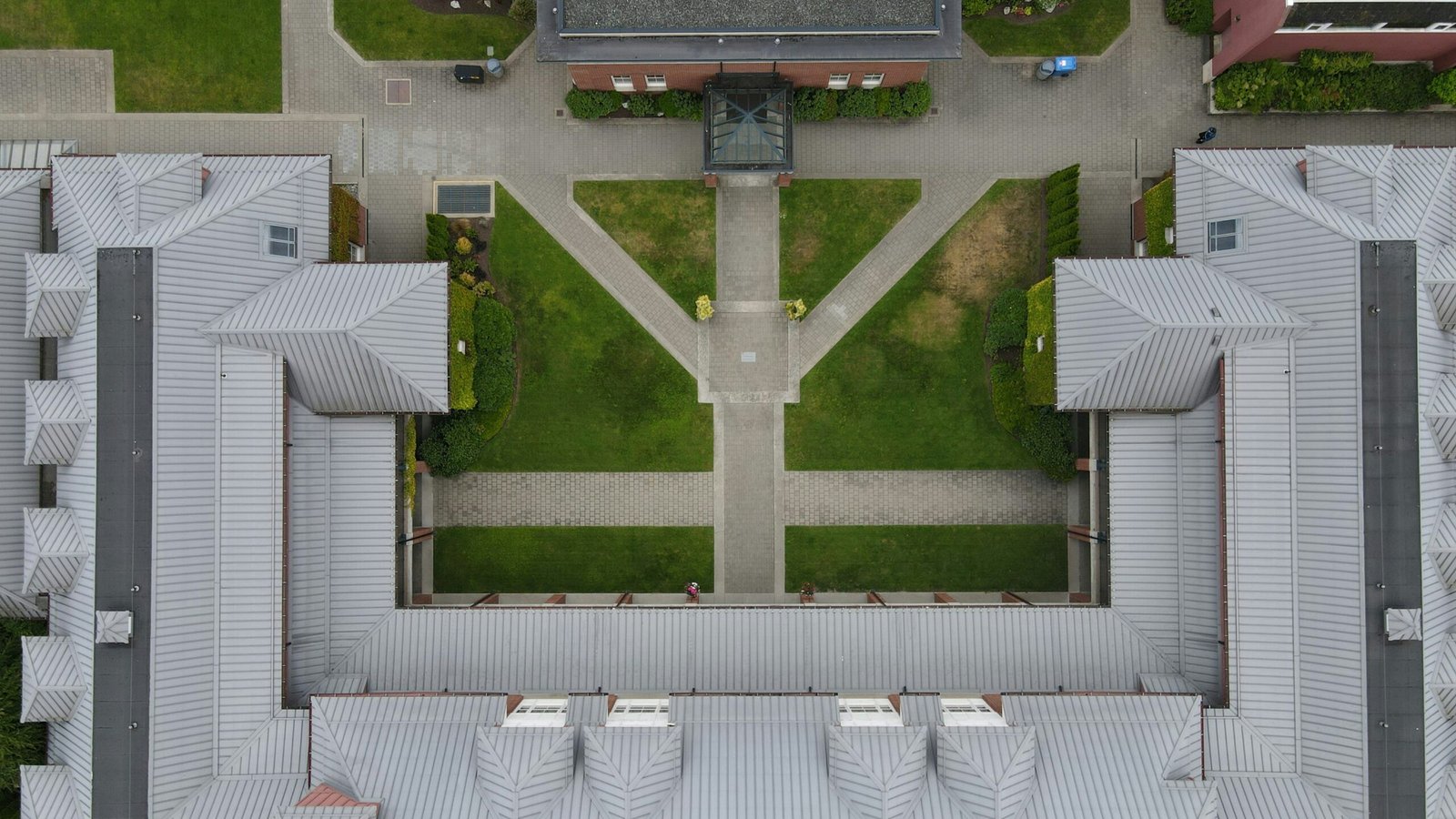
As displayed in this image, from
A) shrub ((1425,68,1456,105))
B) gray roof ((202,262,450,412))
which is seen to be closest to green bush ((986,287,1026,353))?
shrub ((1425,68,1456,105))

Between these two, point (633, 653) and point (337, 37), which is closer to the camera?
point (633, 653)

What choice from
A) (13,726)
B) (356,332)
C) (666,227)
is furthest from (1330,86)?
(13,726)

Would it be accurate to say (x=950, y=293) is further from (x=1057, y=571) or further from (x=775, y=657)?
(x=775, y=657)

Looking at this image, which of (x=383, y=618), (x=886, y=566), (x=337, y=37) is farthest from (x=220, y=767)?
(x=337, y=37)

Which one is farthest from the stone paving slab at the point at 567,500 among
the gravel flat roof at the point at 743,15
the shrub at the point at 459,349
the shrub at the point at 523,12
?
the shrub at the point at 523,12

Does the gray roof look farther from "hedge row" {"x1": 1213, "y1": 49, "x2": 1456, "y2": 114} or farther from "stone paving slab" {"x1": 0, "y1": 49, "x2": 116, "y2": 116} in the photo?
"hedge row" {"x1": 1213, "y1": 49, "x2": 1456, "y2": 114}
